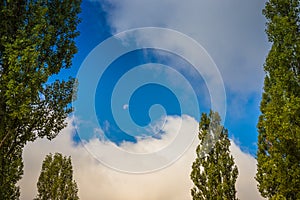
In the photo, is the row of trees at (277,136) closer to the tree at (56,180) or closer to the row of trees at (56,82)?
the row of trees at (56,82)

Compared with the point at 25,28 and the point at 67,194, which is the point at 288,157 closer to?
the point at 25,28

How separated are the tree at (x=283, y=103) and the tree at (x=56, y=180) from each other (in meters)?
23.0

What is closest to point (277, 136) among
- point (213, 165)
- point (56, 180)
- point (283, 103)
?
point (283, 103)

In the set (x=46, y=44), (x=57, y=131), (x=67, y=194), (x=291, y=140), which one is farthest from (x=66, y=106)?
(x=67, y=194)

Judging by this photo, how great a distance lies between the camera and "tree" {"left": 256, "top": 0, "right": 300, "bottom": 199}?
44.1ft

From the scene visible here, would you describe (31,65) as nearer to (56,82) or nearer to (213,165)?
(56,82)

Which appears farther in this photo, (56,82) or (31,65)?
(56,82)

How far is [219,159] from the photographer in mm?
22688

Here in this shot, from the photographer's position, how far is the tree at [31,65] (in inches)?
429

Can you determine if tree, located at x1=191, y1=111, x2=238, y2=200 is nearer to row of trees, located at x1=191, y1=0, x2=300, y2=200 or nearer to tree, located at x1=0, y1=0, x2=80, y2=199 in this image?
row of trees, located at x1=191, y1=0, x2=300, y2=200

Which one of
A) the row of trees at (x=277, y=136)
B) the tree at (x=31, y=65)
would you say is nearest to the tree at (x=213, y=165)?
the row of trees at (x=277, y=136)

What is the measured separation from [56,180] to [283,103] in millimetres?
28077

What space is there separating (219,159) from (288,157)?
9.13 meters

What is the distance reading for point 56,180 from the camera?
33.3m
